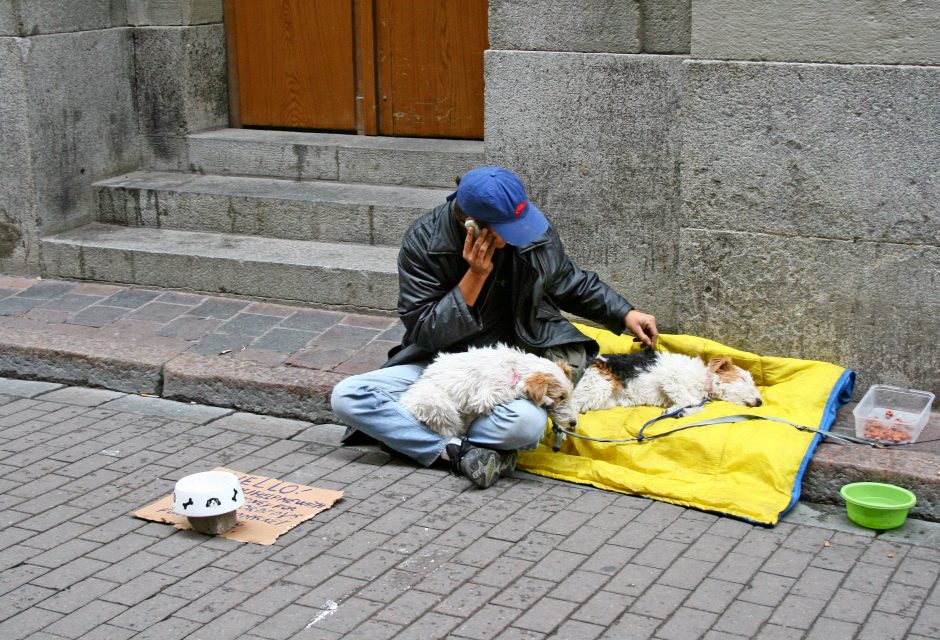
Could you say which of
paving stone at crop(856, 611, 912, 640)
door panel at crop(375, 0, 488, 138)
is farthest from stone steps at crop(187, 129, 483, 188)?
paving stone at crop(856, 611, 912, 640)

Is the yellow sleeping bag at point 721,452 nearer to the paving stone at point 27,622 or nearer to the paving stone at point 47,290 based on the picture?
the paving stone at point 27,622

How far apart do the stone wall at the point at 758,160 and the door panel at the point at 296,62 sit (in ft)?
6.41

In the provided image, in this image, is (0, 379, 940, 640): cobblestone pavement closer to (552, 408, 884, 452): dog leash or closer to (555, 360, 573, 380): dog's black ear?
(552, 408, 884, 452): dog leash

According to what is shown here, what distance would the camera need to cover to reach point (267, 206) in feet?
22.9

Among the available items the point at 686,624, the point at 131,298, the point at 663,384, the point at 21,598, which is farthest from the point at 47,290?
the point at 686,624

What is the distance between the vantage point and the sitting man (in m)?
4.51

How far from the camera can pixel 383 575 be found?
3908 millimetres

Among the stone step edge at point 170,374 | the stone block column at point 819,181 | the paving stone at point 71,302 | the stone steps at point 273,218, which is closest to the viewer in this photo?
the stone block column at point 819,181

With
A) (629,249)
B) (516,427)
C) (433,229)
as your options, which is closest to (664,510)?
(516,427)

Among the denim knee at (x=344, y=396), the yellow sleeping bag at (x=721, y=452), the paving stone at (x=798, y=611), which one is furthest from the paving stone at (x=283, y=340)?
the paving stone at (x=798, y=611)

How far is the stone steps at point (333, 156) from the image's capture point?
7.01 meters

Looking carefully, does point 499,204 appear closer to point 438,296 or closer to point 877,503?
point 438,296

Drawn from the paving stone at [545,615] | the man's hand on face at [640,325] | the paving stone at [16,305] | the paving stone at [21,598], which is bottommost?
the paving stone at [545,615]

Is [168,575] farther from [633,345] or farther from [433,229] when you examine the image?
[633,345]
